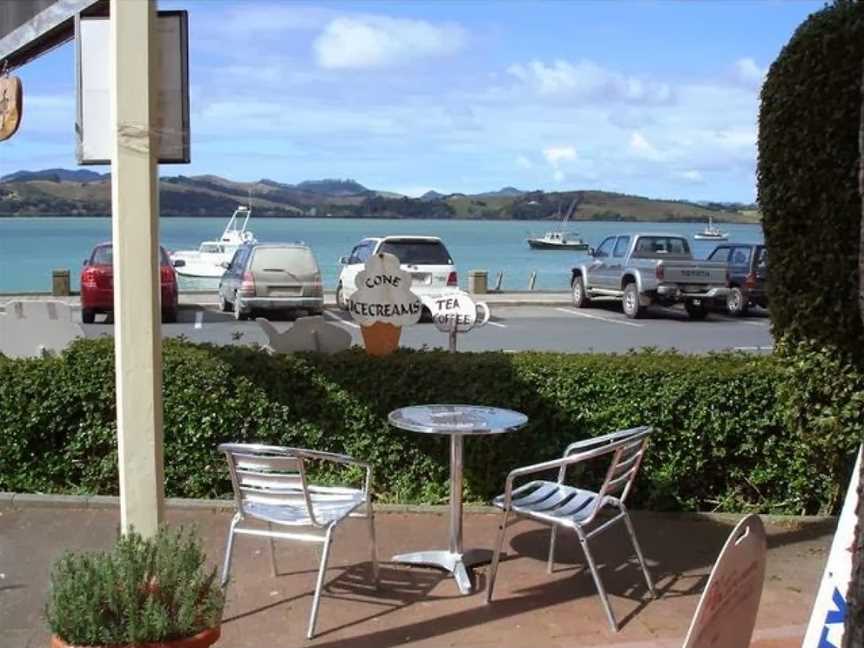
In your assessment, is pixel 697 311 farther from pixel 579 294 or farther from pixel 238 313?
pixel 238 313

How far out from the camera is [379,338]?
23.4 feet

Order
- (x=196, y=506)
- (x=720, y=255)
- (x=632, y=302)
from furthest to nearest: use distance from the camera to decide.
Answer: (x=720, y=255) < (x=632, y=302) < (x=196, y=506)

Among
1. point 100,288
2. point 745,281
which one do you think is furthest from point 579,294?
point 100,288

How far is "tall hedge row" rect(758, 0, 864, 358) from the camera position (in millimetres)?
5730

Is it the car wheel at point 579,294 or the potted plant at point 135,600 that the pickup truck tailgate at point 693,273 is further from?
the potted plant at point 135,600

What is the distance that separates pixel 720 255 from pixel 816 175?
19922 millimetres

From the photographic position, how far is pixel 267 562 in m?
5.67

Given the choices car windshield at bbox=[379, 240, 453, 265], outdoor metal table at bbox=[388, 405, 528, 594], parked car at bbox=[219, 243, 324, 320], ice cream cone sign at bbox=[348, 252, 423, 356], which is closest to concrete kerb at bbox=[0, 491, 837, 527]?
outdoor metal table at bbox=[388, 405, 528, 594]

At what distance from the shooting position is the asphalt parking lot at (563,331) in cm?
1784

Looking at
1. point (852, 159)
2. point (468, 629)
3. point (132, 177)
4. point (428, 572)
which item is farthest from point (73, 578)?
point (852, 159)

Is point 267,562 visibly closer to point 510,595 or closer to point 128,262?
point 510,595

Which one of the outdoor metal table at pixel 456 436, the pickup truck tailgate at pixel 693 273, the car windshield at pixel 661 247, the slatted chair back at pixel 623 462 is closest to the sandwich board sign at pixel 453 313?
the outdoor metal table at pixel 456 436

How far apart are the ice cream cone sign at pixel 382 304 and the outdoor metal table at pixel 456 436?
131cm

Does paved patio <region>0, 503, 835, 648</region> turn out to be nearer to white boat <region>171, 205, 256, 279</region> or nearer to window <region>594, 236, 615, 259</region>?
window <region>594, 236, 615, 259</region>
